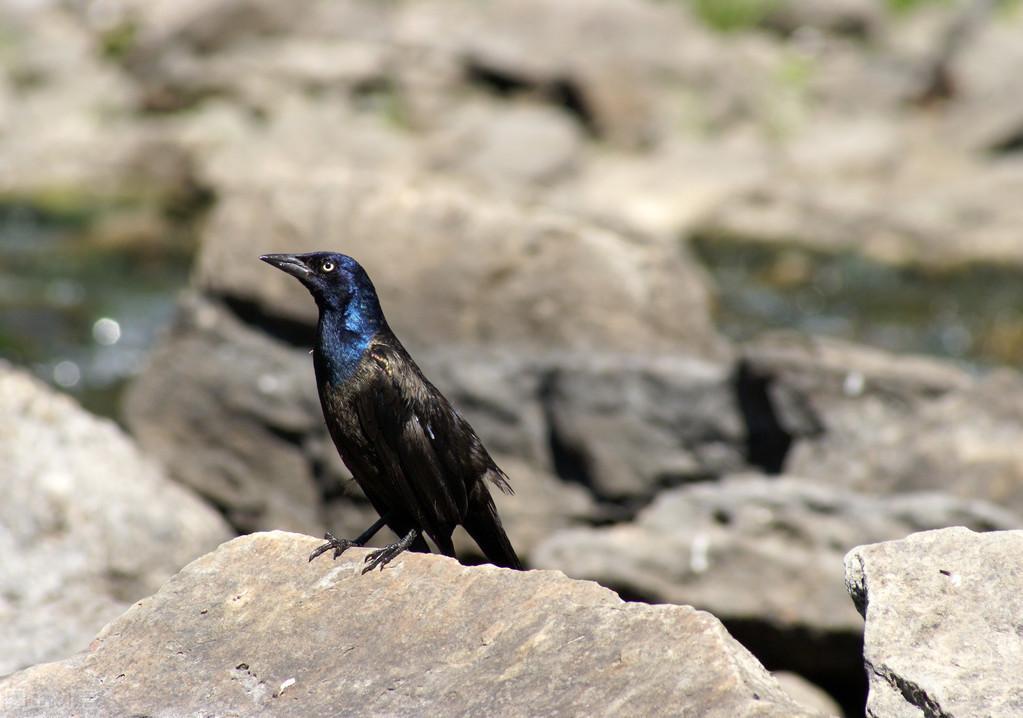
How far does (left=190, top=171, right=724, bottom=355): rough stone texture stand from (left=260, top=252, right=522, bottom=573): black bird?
400cm

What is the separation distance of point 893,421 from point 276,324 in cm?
400

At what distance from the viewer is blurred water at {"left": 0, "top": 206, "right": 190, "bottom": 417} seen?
41.4 feet

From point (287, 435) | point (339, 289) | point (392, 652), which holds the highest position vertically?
point (339, 289)

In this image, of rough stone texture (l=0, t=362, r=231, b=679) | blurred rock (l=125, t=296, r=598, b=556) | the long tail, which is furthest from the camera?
blurred rock (l=125, t=296, r=598, b=556)

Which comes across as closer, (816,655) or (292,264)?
(292,264)

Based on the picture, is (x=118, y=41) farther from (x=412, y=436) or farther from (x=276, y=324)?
(x=412, y=436)

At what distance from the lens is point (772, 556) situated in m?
6.79

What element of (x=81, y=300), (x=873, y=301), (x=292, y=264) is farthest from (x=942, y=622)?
(x=81, y=300)

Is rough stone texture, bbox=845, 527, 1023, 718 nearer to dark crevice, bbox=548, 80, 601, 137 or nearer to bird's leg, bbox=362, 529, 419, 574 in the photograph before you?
bird's leg, bbox=362, 529, 419, 574

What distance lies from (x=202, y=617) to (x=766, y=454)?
4.95 m

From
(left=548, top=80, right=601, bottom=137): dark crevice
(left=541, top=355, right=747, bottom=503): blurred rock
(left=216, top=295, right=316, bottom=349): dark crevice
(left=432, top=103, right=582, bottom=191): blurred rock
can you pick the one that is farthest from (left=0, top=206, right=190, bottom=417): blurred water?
(left=548, top=80, right=601, bottom=137): dark crevice

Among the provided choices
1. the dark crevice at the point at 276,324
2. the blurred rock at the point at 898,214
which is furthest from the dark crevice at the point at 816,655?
the blurred rock at the point at 898,214

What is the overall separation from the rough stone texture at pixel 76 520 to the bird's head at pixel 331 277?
63.3 inches

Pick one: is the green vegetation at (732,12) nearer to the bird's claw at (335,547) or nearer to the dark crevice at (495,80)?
the dark crevice at (495,80)
